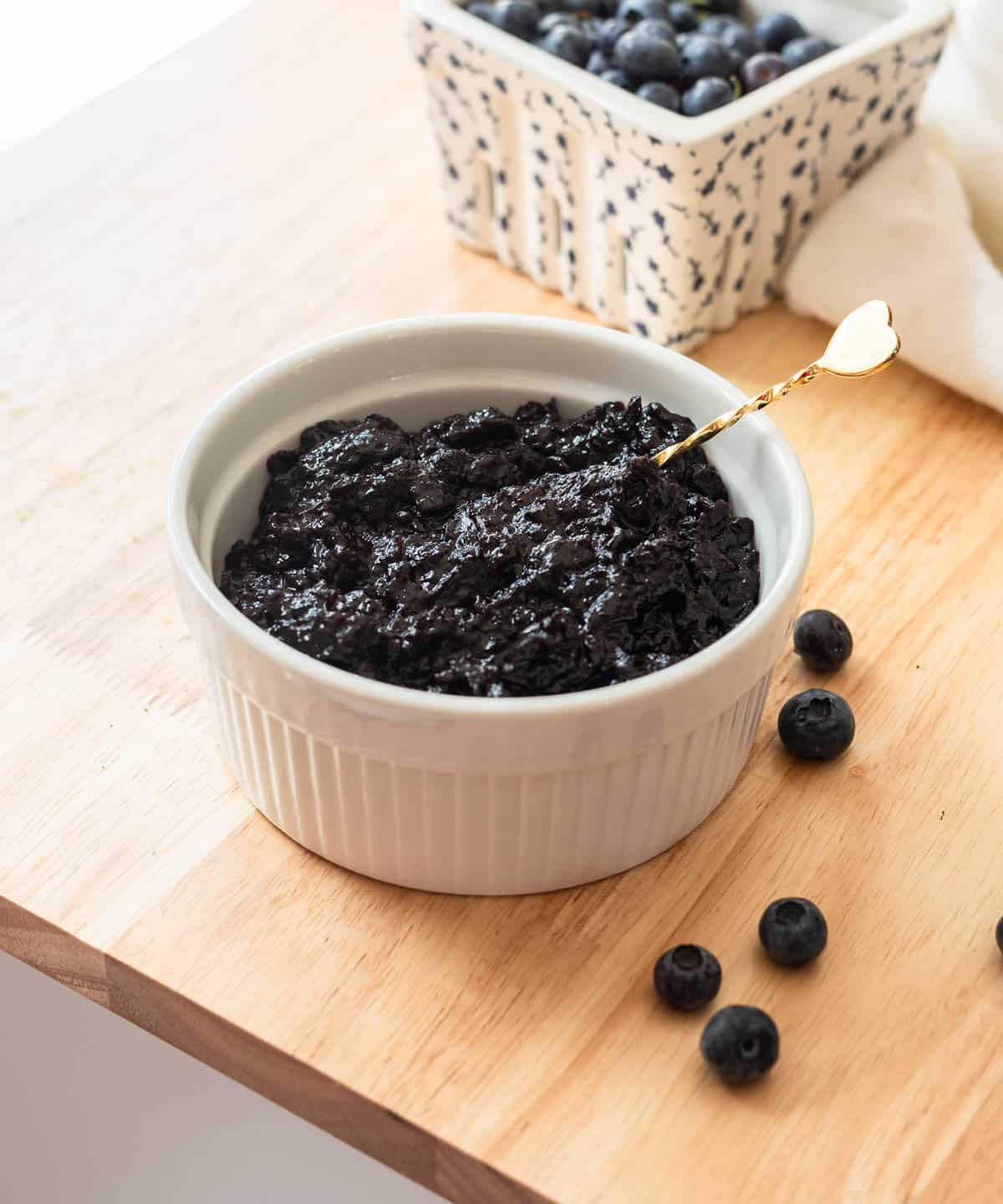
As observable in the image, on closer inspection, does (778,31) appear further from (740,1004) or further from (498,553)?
(740,1004)

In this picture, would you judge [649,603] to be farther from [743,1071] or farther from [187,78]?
[187,78]

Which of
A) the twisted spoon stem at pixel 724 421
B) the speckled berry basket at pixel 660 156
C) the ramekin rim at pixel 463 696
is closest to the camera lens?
the ramekin rim at pixel 463 696

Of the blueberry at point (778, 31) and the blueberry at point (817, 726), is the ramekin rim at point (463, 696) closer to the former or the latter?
the blueberry at point (817, 726)

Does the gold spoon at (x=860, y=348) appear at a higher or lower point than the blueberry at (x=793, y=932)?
higher

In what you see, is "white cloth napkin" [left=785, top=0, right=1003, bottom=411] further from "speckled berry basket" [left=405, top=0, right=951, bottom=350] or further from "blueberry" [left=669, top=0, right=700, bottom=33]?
"blueberry" [left=669, top=0, right=700, bottom=33]

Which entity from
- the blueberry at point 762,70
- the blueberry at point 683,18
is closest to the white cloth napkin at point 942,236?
the blueberry at point 762,70

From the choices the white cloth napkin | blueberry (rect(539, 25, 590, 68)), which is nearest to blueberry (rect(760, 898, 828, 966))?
the white cloth napkin
